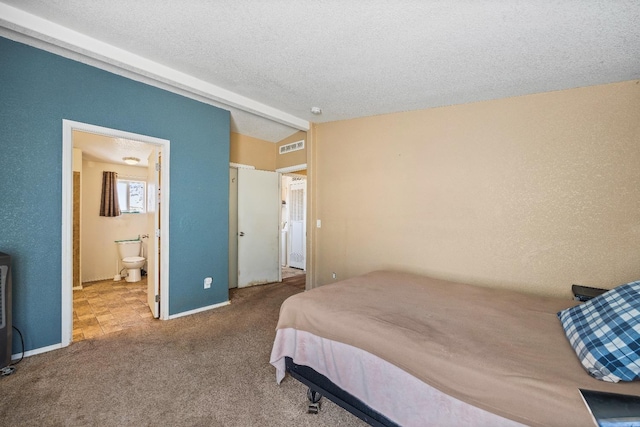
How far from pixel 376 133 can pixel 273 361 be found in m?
2.96

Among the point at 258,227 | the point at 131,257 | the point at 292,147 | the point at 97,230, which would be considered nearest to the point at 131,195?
the point at 97,230

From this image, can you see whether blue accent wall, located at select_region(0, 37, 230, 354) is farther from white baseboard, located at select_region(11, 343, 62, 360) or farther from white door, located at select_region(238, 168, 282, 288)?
white door, located at select_region(238, 168, 282, 288)

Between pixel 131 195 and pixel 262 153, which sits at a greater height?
pixel 262 153

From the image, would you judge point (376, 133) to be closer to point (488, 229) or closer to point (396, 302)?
point (488, 229)

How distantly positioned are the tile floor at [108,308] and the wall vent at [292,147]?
10.6ft

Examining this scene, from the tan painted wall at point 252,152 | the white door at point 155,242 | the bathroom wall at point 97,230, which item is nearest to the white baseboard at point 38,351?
the white door at point 155,242

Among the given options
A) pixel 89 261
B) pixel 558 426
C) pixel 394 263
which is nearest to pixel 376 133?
pixel 394 263

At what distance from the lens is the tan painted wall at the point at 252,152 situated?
15.0ft

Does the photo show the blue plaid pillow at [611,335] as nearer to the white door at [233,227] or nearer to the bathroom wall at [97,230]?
the white door at [233,227]

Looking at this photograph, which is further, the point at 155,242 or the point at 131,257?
the point at 131,257

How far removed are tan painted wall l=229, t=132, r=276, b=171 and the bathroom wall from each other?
8.17 feet

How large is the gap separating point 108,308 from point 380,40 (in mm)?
4353

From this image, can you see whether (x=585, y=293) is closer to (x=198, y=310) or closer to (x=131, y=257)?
(x=198, y=310)

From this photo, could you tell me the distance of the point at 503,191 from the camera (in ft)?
8.99
